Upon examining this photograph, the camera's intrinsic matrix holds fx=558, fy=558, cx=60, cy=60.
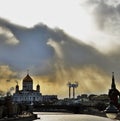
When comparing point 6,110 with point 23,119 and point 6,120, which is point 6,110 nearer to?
point 23,119

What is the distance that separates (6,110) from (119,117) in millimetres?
41082

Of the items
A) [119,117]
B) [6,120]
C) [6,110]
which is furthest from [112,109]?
[6,110]

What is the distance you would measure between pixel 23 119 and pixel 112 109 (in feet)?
213

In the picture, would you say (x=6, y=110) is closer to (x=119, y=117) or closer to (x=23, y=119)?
(x=23, y=119)

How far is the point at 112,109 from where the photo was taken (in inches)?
4094

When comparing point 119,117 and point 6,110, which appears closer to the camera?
point 119,117

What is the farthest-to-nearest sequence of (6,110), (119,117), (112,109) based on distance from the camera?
(6,110), (119,117), (112,109)

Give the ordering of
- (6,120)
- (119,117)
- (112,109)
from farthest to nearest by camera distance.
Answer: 1. (119,117)
2. (6,120)
3. (112,109)

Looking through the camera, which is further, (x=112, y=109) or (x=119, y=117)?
(x=119, y=117)

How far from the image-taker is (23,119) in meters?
165

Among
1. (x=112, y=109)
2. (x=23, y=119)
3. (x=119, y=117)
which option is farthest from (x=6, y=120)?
(x=112, y=109)

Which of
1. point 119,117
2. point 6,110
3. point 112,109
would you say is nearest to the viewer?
point 112,109

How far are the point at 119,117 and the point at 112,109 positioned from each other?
55.5m

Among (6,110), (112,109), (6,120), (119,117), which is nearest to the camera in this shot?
(112,109)
